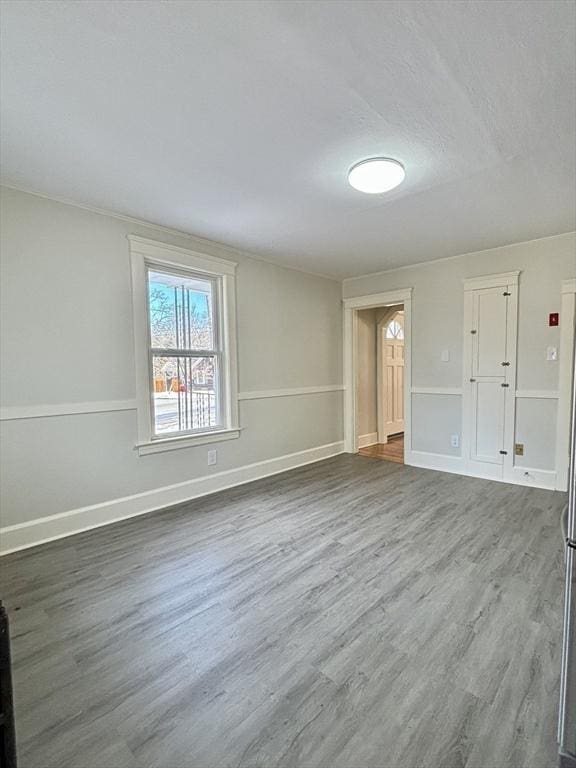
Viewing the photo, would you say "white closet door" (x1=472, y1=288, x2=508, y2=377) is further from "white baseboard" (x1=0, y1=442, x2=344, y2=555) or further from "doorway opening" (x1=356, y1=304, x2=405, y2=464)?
"white baseboard" (x1=0, y1=442, x2=344, y2=555)

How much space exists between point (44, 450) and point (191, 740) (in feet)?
7.10

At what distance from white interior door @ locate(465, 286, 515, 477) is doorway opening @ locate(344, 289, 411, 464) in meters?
0.77

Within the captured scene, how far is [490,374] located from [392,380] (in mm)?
2472

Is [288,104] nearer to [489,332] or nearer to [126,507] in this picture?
[126,507]

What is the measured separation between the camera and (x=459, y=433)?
4.27 m

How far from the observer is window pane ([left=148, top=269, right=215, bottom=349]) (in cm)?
333

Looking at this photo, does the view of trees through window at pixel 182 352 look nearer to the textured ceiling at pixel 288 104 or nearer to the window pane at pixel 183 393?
the window pane at pixel 183 393

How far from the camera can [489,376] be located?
4.04m

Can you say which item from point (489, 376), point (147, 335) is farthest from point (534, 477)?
point (147, 335)

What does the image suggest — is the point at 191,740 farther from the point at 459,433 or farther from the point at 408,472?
the point at 459,433

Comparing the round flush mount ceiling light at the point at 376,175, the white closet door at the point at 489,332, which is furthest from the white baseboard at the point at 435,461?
the round flush mount ceiling light at the point at 376,175

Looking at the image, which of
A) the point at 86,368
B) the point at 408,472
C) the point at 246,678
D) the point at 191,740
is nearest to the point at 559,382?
the point at 408,472

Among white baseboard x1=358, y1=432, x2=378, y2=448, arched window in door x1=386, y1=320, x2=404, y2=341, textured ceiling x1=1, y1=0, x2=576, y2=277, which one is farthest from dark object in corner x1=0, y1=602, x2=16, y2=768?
arched window in door x1=386, y1=320, x2=404, y2=341

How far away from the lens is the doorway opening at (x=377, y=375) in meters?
4.77
